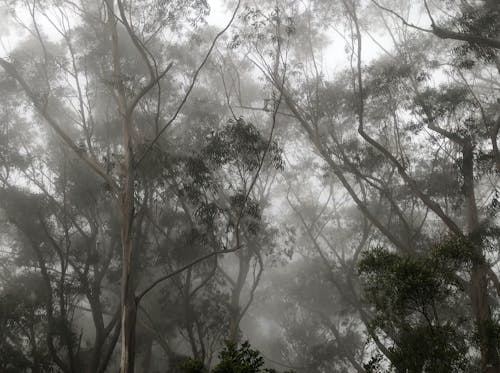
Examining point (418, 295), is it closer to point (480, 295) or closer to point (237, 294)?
point (480, 295)

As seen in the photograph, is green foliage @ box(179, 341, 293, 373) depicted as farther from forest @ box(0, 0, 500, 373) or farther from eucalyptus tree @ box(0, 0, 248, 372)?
eucalyptus tree @ box(0, 0, 248, 372)

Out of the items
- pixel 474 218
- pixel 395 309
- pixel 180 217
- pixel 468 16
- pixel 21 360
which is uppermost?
pixel 468 16

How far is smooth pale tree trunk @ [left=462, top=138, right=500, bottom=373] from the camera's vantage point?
6941 mm

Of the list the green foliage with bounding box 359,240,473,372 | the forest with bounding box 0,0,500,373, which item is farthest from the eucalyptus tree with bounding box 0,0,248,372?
the green foliage with bounding box 359,240,473,372

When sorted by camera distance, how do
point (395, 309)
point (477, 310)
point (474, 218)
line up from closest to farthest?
point (395, 309)
point (477, 310)
point (474, 218)

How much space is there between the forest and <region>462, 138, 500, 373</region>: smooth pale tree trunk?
1.5 inches

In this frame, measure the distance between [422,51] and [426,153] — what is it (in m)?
3.37

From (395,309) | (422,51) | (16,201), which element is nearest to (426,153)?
(422,51)

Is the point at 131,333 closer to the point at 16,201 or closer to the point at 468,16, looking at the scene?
the point at 16,201

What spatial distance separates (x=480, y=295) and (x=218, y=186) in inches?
266

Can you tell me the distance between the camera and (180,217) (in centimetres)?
1220

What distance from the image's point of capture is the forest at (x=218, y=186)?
757 cm

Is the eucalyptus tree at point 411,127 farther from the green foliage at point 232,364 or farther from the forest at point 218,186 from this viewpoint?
the green foliage at point 232,364

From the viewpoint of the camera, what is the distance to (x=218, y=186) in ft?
39.8
